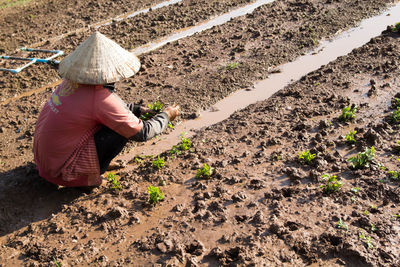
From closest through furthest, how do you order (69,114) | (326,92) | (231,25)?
(69,114) → (326,92) → (231,25)

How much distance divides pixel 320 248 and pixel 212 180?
1.38 meters

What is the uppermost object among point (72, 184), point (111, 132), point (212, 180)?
point (111, 132)

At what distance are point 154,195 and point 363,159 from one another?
233 centimetres

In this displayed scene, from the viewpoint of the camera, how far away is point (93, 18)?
30.7 feet

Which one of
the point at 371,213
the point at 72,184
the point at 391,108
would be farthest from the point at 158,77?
the point at 371,213

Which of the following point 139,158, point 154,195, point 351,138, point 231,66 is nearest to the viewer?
point 154,195

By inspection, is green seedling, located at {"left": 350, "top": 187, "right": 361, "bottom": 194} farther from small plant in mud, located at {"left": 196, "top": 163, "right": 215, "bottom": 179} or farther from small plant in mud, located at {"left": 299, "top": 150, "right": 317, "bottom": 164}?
small plant in mud, located at {"left": 196, "top": 163, "right": 215, "bottom": 179}

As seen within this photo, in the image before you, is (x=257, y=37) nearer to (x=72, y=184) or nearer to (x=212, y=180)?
(x=212, y=180)

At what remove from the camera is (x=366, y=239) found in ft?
10.9

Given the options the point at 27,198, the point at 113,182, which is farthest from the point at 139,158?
the point at 27,198

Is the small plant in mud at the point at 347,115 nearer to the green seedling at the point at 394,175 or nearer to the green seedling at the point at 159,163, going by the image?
the green seedling at the point at 394,175

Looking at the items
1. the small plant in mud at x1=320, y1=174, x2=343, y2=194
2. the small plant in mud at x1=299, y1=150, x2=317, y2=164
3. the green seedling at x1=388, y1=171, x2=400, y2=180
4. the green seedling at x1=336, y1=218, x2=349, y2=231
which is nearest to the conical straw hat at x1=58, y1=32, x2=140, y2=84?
the small plant in mud at x1=299, y1=150, x2=317, y2=164

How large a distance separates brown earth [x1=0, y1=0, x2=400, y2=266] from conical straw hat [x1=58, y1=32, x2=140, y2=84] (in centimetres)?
129

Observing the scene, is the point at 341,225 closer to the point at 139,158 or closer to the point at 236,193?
the point at 236,193
